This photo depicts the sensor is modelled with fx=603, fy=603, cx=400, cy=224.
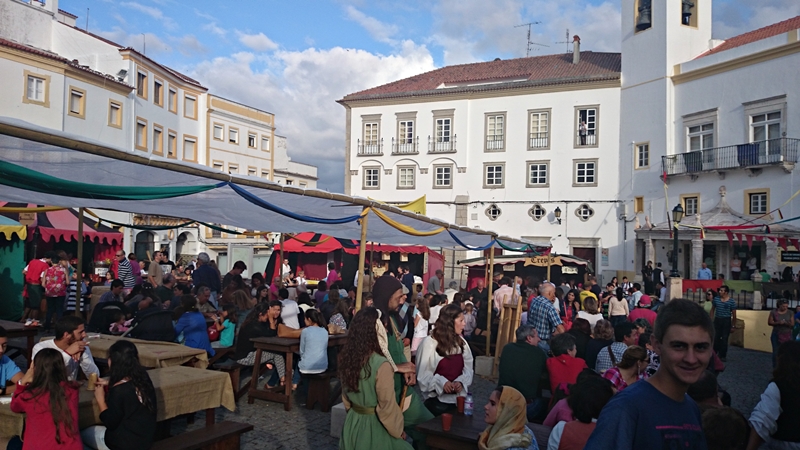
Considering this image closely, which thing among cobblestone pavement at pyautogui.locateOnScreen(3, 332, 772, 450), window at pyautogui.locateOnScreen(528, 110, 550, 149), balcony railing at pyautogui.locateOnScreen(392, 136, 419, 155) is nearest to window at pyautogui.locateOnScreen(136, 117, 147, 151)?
balcony railing at pyautogui.locateOnScreen(392, 136, 419, 155)

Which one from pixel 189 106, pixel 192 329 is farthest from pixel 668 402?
pixel 189 106

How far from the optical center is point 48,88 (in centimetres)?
2608

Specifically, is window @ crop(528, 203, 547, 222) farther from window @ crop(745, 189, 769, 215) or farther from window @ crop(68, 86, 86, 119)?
window @ crop(68, 86, 86, 119)

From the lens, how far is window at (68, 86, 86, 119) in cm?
2720

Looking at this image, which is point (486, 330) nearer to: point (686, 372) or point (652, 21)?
point (686, 372)

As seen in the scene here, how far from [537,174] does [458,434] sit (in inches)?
1199

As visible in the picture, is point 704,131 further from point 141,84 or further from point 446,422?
point 141,84

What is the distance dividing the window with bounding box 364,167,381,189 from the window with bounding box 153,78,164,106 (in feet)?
40.6

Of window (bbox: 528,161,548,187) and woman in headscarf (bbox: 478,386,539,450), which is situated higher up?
window (bbox: 528,161,548,187)

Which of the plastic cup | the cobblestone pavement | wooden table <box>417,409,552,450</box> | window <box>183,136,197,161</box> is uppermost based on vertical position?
window <box>183,136,197,161</box>

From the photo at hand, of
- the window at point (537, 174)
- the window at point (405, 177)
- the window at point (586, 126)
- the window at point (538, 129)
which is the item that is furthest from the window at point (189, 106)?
the window at point (586, 126)

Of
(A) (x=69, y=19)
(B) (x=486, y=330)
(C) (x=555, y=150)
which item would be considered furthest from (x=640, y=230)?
(A) (x=69, y=19)

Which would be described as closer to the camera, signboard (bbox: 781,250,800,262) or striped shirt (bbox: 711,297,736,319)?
striped shirt (bbox: 711,297,736,319)

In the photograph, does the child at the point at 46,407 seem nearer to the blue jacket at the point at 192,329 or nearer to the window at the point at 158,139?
the blue jacket at the point at 192,329
